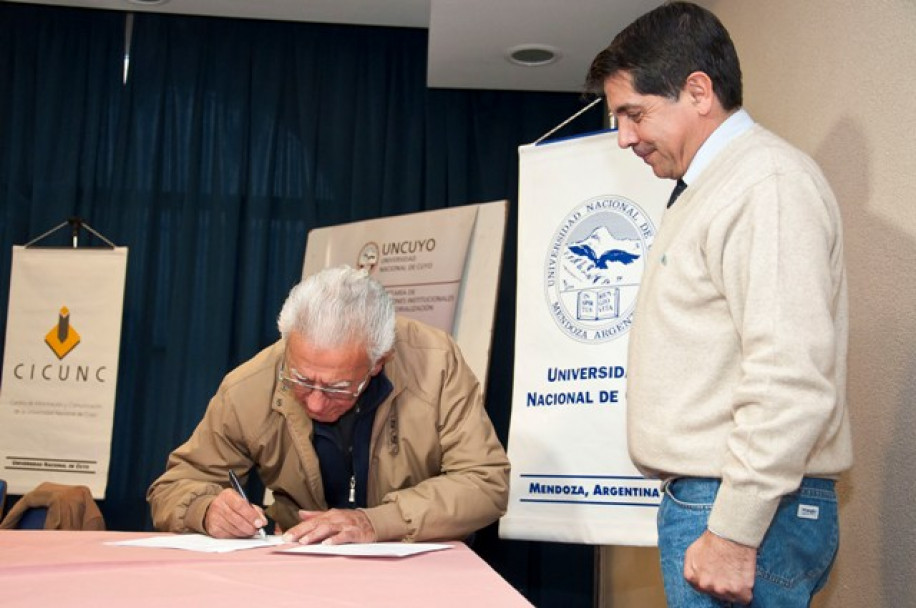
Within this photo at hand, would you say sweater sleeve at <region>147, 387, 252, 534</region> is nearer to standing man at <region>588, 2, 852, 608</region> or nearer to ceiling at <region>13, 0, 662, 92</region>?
standing man at <region>588, 2, 852, 608</region>

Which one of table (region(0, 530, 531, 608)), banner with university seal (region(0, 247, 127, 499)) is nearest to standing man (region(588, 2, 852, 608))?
table (region(0, 530, 531, 608))

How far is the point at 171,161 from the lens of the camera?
5.01 meters

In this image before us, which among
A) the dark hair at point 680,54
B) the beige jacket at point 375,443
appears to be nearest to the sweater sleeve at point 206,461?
the beige jacket at point 375,443

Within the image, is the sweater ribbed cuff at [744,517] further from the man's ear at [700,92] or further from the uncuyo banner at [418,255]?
the uncuyo banner at [418,255]

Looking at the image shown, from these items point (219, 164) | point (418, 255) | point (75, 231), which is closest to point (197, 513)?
point (418, 255)

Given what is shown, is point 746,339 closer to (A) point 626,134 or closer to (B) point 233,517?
(A) point 626,134

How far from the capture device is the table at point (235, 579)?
1.27 meters

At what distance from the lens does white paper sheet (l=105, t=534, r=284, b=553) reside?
5.73ft

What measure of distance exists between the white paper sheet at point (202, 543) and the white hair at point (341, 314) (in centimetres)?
40

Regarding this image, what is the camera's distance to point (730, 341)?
1463 mm

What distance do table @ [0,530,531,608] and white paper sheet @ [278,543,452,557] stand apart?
0.01 m

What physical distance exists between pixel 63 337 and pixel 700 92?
357 cm

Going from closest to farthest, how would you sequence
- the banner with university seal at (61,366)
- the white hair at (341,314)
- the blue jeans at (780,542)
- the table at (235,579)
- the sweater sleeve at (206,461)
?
the table at (235,579) → the blue jeans at (780,542) → the white hair at (341,314) → the sweater sleeve at (206,461) → the banner with university seal at (61,366)

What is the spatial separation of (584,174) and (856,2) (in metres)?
1.01
